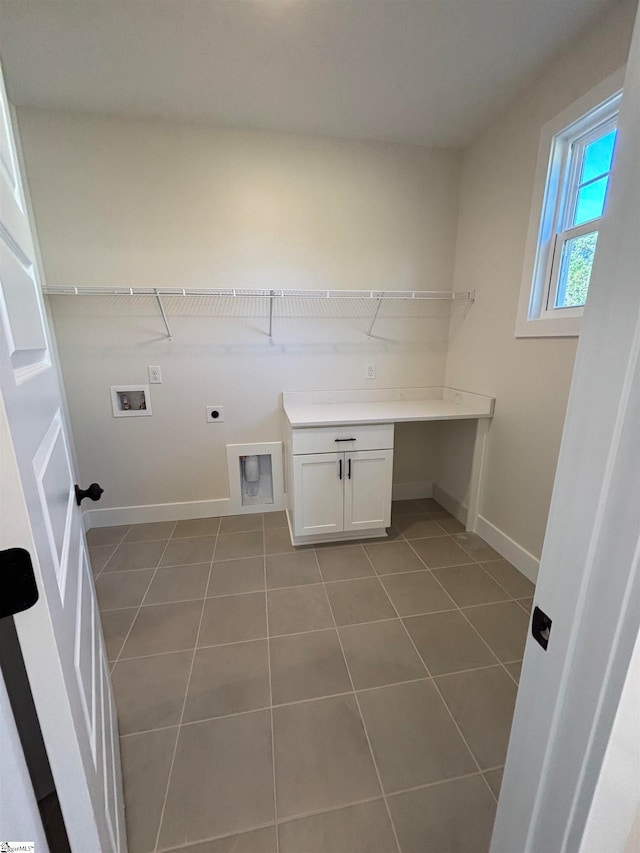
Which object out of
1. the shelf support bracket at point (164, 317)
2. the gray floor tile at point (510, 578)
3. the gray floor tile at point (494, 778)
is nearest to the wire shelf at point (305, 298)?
the shelf support bracket at point (164, 317)

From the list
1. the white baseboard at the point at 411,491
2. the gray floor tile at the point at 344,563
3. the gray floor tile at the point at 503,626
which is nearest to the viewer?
the gray floor tile at the point at 503,626

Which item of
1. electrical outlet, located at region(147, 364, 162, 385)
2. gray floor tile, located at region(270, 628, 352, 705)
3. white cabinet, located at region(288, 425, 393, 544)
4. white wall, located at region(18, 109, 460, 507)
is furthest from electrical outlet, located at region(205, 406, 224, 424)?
gray floor tile, located at region(270, 628, 352, 705)

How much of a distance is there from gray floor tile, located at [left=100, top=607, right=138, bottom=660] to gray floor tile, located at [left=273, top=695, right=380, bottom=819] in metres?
0.78

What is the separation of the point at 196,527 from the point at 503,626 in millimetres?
1971

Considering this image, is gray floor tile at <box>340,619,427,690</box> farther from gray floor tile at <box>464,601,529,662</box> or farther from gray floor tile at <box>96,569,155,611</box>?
gray floor tile at <box>96,569,155,611</box>

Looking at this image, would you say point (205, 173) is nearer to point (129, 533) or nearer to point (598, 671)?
point (129, 533)

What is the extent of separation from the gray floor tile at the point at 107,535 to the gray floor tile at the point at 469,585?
6.80 feet

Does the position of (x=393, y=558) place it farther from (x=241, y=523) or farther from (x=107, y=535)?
(x=107, y=535)

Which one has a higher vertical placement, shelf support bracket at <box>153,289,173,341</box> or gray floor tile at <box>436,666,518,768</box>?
shelf support bracket at <box>153,289,173,341</box>

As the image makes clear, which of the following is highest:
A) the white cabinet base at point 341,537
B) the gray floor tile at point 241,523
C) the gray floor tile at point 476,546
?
the white cabinet base at point 341,537

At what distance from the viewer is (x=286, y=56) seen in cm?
156

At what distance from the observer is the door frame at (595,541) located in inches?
14.4

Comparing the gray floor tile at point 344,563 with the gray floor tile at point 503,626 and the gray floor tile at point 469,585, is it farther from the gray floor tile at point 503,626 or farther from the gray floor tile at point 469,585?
the gray floor tile at point 503,626

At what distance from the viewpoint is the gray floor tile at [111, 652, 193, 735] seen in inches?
47.2
